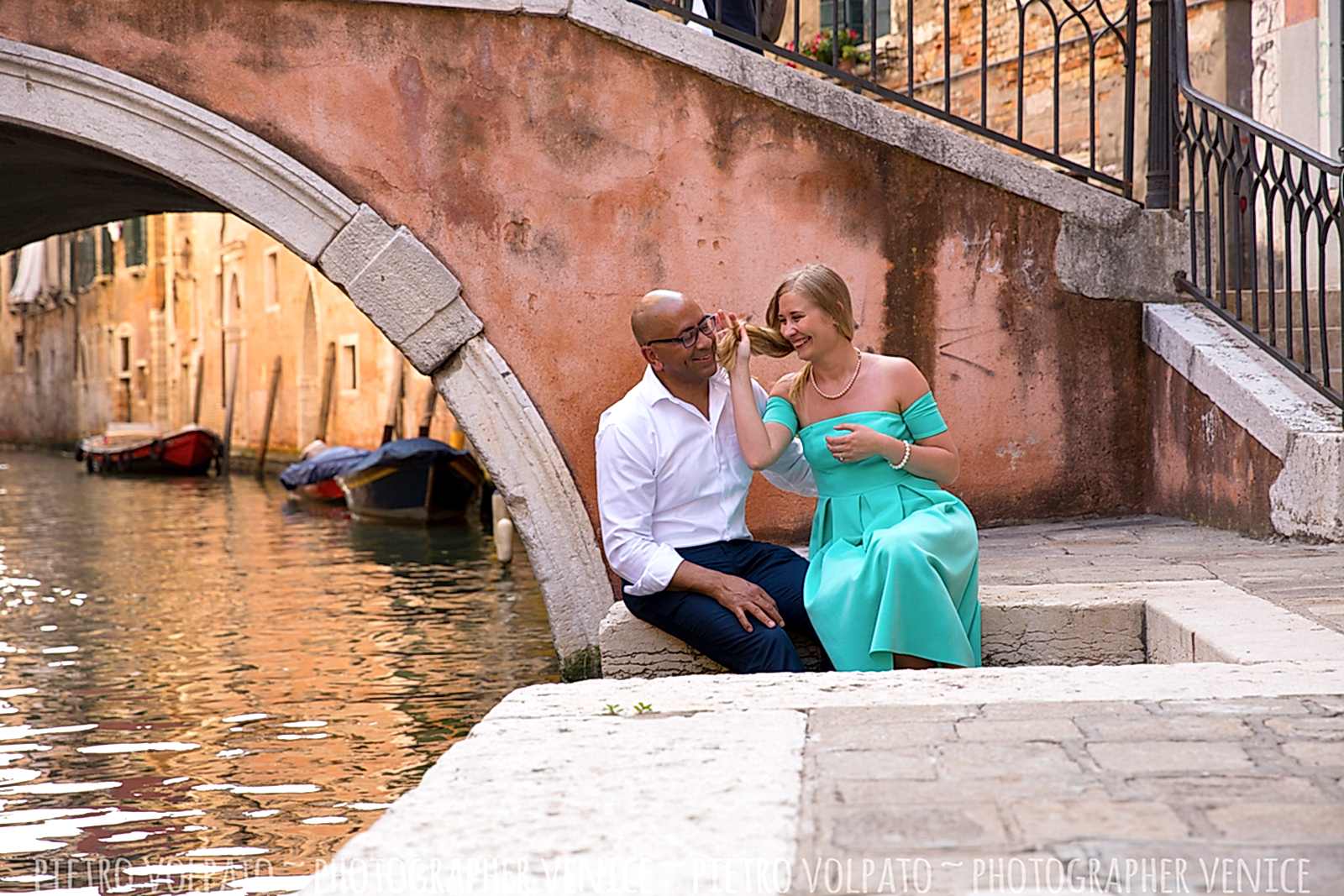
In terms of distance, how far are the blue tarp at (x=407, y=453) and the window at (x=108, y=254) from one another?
19285 millimetres

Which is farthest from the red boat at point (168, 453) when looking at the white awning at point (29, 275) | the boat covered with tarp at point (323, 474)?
the white awning at point (29, 275)

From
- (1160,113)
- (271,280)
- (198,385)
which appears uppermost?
(271,280)

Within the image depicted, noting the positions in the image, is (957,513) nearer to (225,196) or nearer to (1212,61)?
(225,196)

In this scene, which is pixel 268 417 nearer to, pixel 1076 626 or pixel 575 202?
pixel 575 202

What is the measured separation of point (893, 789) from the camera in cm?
241

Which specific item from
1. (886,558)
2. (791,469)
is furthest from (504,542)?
(886,558)

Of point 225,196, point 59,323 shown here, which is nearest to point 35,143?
point 225,196

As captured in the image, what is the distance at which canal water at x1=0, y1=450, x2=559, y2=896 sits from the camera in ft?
14.7

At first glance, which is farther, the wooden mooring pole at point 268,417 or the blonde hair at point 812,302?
the wooden mooring pole at point 268,417

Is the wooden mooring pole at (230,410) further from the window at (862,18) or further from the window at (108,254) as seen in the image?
the window at (862,18)

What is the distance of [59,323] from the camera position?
129 ft

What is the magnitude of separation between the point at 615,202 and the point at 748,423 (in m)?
2.05

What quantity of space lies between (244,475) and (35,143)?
800 inches

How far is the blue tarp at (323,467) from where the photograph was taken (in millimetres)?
17781
